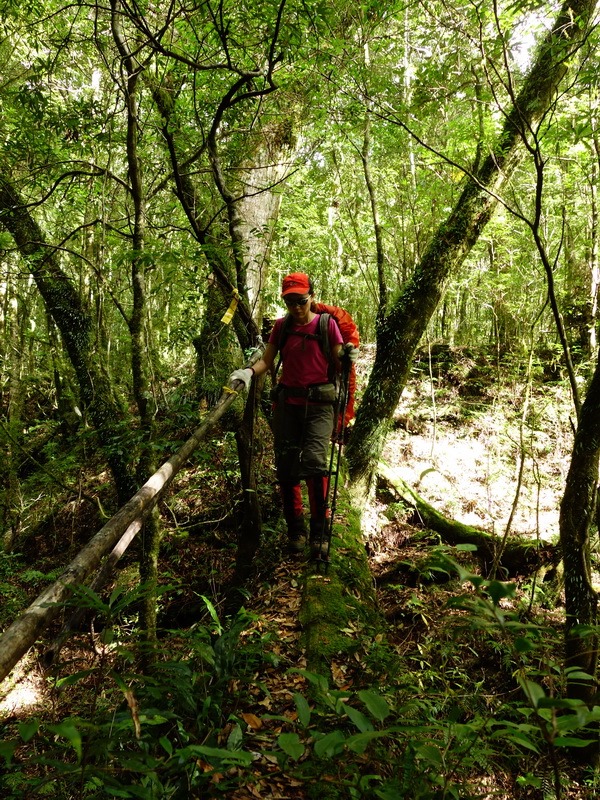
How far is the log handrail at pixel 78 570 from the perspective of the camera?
4.37 feet

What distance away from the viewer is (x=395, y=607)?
5.94m

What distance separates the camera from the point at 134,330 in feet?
17.7

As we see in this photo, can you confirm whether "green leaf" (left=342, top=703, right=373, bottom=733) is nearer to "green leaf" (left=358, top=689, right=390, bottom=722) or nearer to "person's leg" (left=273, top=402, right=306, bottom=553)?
"green leaf" (left=358, top=689, right=390, bottom=722)

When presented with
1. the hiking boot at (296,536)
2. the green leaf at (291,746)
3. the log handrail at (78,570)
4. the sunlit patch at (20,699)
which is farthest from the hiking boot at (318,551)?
the sunlit patch at (20,699)

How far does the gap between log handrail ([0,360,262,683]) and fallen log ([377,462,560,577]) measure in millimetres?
5096

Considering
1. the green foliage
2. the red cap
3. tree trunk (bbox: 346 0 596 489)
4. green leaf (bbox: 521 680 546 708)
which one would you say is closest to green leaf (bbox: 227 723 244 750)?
the green foliage

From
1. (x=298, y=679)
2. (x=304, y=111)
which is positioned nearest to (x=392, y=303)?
(x=304, y=111)

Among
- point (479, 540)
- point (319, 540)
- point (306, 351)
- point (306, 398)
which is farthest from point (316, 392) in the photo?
point (479, 540)

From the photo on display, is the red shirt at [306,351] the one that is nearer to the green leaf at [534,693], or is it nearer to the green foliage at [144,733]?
the green foliage at [144,733]

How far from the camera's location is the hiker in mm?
4547

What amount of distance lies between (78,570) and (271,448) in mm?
6198

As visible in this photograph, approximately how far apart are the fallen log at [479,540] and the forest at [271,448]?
70 mm

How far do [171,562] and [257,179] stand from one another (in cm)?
635

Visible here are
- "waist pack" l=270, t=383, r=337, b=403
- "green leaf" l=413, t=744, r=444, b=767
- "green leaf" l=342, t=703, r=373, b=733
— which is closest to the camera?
"green leaf" l=342, t=703, r=373, b=733
